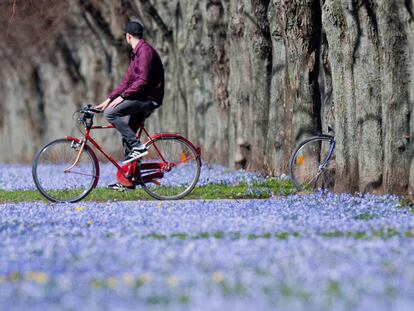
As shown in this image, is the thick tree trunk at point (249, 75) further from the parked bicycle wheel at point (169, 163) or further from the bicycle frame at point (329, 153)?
the parked bicycle wheel at point (169, 163)

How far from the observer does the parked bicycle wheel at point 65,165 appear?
41.0ft

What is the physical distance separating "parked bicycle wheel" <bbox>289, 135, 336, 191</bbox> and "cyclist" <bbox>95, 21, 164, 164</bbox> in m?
2.06

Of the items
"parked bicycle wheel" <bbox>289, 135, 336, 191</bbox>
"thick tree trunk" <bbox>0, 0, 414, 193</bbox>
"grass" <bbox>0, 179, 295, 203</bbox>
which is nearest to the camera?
"thick tree trunk" <bbox>0, 0, 414, 193</bbox>

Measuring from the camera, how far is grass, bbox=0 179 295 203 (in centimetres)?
1369

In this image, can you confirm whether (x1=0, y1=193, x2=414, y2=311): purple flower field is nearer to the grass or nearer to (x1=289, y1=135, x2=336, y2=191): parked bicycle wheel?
(x1=289, y1=135, x2=336, y2=191): parked bicycle wheel

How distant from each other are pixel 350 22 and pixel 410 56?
1100 millimetres

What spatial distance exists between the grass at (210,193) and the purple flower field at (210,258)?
2545mm

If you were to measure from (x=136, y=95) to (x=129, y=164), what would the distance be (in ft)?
2.93

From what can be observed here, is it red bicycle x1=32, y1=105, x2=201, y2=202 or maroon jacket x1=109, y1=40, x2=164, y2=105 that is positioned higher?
maroon jacket x1=109, y1=40, x2=164, y2=105

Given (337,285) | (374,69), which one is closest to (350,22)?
(374,69)

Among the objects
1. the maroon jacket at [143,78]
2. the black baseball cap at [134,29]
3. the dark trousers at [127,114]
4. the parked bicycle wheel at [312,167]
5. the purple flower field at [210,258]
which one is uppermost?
the black baseball cap at [134,29]

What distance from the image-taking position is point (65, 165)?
42.0ft

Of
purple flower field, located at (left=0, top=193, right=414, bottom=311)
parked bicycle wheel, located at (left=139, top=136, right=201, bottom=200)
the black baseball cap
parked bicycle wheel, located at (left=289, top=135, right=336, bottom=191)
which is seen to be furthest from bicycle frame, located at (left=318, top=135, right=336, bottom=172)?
the black baseball cap

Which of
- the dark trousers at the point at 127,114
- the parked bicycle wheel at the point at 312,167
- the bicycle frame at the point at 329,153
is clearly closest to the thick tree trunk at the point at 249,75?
the bicycle frame at the point at 329,153
